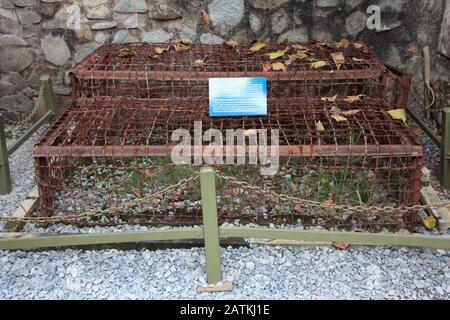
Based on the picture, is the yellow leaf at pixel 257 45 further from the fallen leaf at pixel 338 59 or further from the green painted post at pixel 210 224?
the green painted post at pixel 210 224

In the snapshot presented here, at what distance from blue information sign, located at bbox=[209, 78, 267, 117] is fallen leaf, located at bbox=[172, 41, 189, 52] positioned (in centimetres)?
87

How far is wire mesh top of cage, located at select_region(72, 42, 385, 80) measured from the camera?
3807 millimetres

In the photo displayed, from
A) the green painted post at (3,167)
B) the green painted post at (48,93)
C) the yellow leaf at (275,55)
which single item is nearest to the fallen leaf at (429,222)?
the yellow leaf at (275,55)

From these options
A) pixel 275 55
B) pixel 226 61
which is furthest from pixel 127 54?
pixel 275 55

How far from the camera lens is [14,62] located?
495 centimetres

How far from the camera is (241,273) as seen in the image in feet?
9.77

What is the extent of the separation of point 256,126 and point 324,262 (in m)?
0.97

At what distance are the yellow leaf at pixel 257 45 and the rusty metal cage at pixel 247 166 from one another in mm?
649

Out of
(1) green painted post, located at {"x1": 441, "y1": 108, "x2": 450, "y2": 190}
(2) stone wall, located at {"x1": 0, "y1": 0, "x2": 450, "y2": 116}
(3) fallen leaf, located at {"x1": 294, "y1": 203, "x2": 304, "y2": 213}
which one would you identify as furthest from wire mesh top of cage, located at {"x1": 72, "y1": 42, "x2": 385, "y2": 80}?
(3) fallen leaf, located at {"x1": 294, "y1": 203, "x2": 304, "y2": 213}

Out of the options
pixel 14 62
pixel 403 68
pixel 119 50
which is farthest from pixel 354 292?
pixel 14 62

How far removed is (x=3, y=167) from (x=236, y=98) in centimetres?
173

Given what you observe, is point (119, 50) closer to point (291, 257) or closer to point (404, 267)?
point (291, 257)

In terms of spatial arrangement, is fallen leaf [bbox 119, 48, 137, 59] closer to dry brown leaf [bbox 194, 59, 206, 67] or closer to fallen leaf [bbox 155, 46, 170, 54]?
fallen leaf [bbox 155, 46, 170, 54]

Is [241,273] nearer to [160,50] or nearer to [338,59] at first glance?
[338,59]
